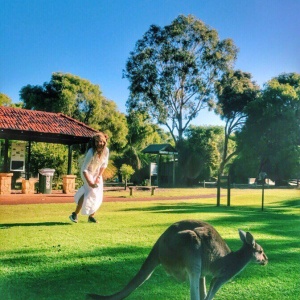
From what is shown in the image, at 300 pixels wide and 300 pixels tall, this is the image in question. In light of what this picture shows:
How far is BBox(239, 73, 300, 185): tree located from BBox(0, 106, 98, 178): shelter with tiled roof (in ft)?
2.70

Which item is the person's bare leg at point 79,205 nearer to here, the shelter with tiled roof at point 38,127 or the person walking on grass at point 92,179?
the person walking on grass at point 92,179

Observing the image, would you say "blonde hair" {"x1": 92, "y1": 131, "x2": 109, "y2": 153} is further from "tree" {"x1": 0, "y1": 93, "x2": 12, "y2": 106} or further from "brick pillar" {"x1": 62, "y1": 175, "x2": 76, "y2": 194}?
"tree" {"x1": 0, "y1": 93, "x2": 12, "y2": 106}

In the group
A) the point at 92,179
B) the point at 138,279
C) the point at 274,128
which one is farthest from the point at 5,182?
the point at 274,128

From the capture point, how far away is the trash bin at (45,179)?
6.03ft

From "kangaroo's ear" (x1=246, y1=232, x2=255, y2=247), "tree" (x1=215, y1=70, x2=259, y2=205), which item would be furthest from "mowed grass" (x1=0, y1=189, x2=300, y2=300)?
"tree" (x1=215, y1=70, x2=259, y2=205)

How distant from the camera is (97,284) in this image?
1.52 m

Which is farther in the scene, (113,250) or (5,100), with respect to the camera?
(5,100)

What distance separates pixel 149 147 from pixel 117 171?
21cm

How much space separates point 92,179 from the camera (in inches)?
75.0

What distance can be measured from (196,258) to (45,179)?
2.94 ft

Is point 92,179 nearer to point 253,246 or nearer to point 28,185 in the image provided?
→ point 28,185

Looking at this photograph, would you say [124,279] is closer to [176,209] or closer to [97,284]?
[97,284]

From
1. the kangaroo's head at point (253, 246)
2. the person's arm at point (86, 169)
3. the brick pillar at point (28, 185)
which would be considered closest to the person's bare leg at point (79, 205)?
the person's arm at point (86, 169)

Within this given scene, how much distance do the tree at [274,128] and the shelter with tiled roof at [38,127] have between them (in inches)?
32.4
